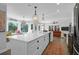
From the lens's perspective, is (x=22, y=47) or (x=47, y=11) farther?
(x=47, y=11)

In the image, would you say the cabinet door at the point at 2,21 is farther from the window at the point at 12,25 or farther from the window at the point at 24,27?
the window at the point at 24,27

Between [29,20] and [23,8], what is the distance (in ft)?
0.56

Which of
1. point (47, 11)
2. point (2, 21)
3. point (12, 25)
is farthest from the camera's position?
point (47, 11)

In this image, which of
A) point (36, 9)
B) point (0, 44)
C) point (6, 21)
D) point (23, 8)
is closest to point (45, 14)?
point (36, 9)

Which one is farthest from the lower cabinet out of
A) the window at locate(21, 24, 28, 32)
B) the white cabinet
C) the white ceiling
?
the white ceiling

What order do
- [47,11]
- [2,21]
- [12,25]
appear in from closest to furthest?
[2,21]
[12,25]
[47,11]

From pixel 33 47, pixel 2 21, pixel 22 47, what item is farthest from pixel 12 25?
pixel 33 47

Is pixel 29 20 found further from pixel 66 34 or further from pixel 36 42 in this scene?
pixel 66 34

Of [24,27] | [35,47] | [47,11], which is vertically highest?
[47,11]

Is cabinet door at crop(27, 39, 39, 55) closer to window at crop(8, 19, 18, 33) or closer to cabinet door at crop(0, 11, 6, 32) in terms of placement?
window at crop(8, 19, 18, 33)

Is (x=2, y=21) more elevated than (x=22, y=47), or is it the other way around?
(x=2, y=21)

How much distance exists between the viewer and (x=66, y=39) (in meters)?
1.70

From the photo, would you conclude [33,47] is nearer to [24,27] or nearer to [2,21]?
[24,27]
